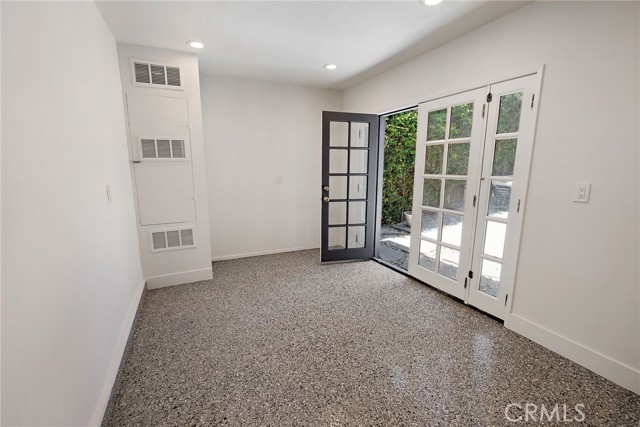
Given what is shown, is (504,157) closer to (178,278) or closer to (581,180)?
(581,180)

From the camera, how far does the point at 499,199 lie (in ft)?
7.39

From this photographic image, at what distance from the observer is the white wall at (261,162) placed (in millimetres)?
3572

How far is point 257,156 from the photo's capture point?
3.82 meters

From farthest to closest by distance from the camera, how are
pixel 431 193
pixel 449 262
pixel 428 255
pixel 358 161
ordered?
pixel 358 161 < pixel 428 255 < pixel 431 193 < pixel 449 262

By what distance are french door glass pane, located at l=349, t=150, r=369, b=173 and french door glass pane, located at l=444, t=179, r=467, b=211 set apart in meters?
1.23

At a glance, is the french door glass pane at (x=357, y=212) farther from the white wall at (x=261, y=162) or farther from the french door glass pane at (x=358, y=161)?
the white wall at (x=261, y=162)

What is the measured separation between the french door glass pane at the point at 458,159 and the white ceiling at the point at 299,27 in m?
0.96

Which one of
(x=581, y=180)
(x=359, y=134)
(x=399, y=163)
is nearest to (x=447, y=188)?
(x=581, y=180)

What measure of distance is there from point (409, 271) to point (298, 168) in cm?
215

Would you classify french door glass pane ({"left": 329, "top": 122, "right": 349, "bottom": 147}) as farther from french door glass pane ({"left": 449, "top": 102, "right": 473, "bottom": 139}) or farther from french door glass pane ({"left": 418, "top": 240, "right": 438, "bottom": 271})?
french door glass pane ({"left": 418, "top": 240, "right": 438, "bottom": 271})

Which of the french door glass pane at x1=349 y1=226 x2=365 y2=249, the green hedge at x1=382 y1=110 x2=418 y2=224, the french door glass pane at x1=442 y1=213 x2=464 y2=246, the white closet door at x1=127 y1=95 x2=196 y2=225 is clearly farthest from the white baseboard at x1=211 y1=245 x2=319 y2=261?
the green hedge at x1=382 y1=110 x2=418 y2=224

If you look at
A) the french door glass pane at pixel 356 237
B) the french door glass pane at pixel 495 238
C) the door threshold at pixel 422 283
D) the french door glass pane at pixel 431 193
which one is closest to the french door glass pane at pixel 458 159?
the french door glass pane at pixel 431 193

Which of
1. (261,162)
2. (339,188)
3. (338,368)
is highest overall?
(261,162)

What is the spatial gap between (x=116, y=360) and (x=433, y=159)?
3.08 metres
